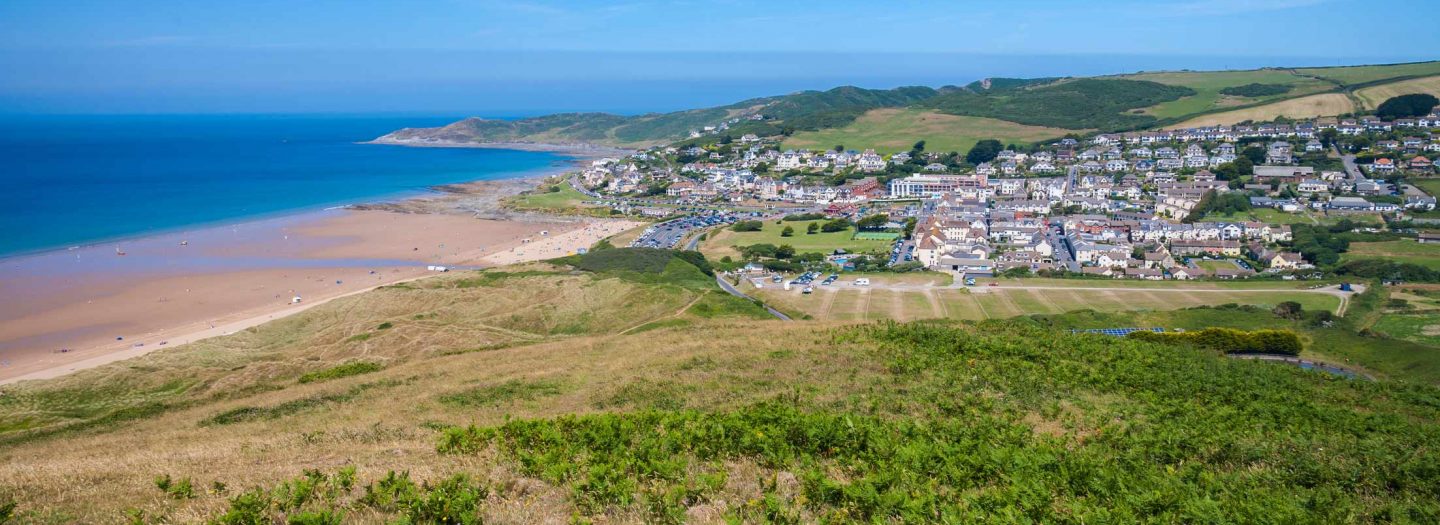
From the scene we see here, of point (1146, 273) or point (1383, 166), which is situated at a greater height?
point (1383, 166)

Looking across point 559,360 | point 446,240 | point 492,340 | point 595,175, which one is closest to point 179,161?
point 595,175

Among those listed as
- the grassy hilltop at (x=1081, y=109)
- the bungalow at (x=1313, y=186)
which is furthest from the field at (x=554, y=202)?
the bungalow at (x=1313, y=186)

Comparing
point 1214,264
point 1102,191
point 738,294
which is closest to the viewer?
point 738,294

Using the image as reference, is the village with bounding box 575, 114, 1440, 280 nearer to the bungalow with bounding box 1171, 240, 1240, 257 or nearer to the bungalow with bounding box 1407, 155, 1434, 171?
the bungalow with bounding box 1171, 240, 1240, 257

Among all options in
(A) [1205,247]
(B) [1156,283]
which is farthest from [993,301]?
(A) [1205,247]

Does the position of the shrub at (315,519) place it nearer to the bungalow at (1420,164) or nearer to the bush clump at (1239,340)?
the bush clump at (1239,340)

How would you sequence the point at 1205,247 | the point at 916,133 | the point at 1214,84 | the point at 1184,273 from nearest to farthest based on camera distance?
1. the point at 1184,273
2. the point at 1205,247
3. the point at 916,133
4. the point at 1214,84

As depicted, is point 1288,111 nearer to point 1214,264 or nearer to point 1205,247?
point 1205,247

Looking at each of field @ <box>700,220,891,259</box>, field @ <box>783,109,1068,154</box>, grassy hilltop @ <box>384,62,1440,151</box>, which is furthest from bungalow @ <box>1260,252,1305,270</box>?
grassy hilltop @ <box>384,62,1440,151</box>
